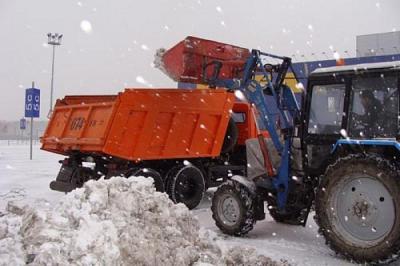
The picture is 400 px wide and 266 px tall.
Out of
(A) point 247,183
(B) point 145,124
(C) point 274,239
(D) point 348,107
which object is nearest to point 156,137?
(B) point 145,124

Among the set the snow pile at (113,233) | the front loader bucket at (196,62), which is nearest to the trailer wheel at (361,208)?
the snow pile at (113,233)

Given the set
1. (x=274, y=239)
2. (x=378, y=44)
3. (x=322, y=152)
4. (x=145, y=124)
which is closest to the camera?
(x=322, y=152)

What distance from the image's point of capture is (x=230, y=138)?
32.8 feet

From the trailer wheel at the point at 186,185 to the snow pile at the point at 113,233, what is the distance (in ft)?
11.0

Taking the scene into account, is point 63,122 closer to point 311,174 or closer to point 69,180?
point 69,180

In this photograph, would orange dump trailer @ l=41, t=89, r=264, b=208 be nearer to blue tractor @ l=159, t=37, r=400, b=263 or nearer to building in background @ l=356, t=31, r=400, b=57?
blue tractor @ l=159, t=37, r=400, b=263

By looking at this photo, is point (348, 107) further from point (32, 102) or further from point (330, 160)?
point (32, 102)

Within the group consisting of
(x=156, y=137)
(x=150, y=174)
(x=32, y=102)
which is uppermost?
(x=32, y=102)

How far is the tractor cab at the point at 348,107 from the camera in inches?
205

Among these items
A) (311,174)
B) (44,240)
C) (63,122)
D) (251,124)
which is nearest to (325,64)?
(251,124)

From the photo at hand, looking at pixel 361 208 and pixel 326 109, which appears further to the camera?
pixel 326 109

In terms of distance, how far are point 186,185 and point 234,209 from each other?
2.54m

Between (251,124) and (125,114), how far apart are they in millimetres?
3272

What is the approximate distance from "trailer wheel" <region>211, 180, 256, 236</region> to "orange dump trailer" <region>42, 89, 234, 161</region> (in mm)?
2126
